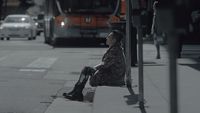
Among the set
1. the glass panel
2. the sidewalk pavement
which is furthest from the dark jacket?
the glass panel

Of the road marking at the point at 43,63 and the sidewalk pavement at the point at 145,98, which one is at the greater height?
the sidewalk pavement at the point at 145,98

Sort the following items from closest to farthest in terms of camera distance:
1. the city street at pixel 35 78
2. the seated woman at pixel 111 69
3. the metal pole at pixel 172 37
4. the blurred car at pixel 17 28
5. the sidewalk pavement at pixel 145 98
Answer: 1. the metal pole at pixel 172 37
2. the sidewalk pavement at pixel 145 98
3. the city street at pixel 35 78
4. the seated woman at pixel 111 69
5. the blurred car at pixel 17 28

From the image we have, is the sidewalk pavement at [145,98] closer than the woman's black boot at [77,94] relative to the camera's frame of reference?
Yes

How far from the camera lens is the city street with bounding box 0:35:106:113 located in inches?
445

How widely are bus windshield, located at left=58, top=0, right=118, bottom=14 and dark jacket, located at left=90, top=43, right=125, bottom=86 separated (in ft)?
61.0

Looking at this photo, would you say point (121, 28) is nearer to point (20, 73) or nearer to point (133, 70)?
point (133, 70)

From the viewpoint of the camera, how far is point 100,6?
30.6 m

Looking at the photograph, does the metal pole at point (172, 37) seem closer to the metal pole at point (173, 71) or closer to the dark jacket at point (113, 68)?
the metal pole at point (173, 71)

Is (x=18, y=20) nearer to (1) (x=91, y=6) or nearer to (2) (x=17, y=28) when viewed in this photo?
(2) (x=17, y=28)

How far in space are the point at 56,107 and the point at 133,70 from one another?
18.7ft

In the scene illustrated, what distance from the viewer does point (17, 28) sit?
4003cm

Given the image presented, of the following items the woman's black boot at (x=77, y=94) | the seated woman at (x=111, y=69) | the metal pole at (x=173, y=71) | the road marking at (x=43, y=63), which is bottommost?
the road marking at (x=43, y=63)

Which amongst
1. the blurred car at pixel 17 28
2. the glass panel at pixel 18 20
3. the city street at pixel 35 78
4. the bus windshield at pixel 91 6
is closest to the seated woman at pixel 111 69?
the city street at pixel 35 78

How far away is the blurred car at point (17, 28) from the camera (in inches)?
1586
